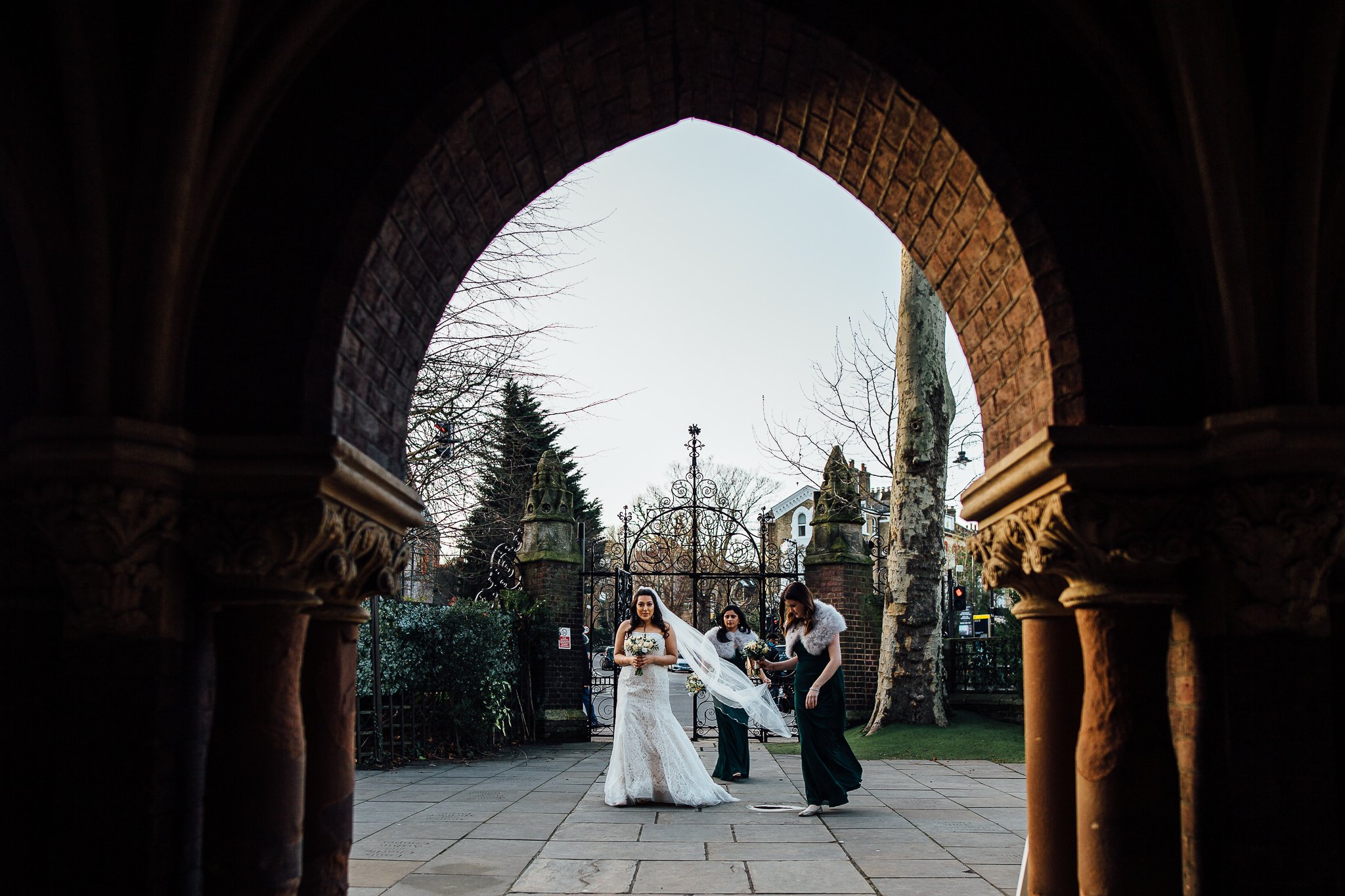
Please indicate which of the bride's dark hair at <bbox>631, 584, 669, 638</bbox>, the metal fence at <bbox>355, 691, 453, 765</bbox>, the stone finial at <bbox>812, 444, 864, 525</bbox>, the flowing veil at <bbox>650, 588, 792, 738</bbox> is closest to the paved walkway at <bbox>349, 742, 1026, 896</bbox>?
the flowing veil at <bbox>650, 588, 792, 738</bbox>

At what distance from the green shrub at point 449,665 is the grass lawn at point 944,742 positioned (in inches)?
131

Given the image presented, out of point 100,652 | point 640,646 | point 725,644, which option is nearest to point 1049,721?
point 100,652

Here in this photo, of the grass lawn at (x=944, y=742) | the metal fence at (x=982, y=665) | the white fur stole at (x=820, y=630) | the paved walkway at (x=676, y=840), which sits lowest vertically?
the grass lawn at (x=944, y=742)

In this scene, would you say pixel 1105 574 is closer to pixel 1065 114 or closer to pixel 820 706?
pixel 1065 114

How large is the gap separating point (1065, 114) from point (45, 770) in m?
3.68

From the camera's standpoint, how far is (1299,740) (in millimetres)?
2979

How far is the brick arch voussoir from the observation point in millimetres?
3443

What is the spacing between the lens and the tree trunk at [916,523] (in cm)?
1282

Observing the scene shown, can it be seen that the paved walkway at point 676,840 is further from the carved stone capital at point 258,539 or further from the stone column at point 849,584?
the stone column at point 849,584

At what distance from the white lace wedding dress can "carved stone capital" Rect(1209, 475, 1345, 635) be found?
206 inches

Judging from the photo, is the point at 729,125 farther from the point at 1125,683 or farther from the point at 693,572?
the point at 693,572

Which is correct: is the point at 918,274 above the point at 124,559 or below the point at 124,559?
above

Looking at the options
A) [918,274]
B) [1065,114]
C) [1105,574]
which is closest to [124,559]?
[1105,574]

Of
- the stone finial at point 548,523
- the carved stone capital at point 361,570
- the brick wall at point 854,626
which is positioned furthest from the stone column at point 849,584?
the carved stone capital at point 361,570
